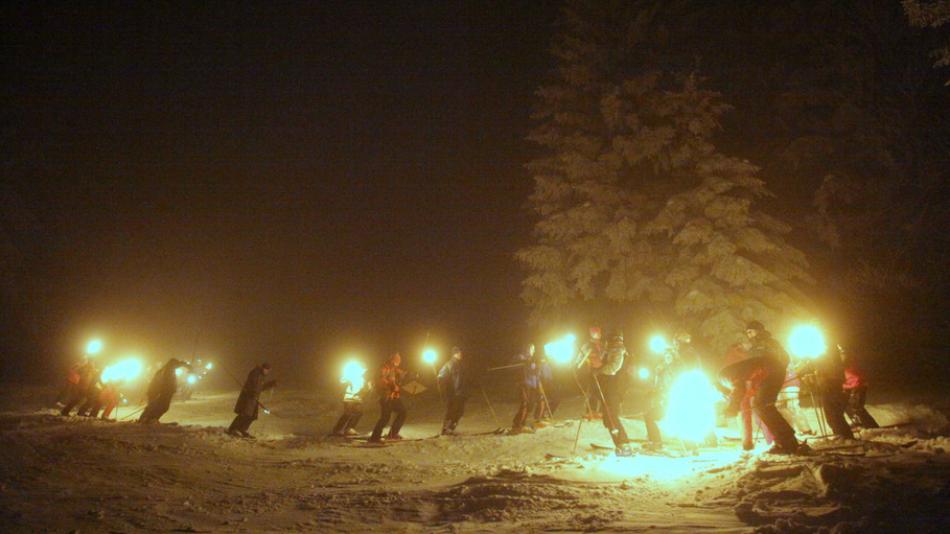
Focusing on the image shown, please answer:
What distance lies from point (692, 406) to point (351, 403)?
7887 millimetres

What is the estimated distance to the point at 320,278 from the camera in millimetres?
47156

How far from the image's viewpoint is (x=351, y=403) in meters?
14.1

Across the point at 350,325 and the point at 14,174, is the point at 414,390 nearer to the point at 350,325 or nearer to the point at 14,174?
the point at 14,174

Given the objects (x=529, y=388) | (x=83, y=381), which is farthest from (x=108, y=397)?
(x=529, y=388)

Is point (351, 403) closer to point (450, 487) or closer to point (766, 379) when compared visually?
point (450, 487)

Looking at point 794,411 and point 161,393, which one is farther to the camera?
point 161,393

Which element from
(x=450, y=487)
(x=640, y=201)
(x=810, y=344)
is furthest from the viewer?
(x=640, y=201)

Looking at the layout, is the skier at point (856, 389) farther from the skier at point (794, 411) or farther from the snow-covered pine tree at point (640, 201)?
the snow-covered pine tree at point (640, 201)

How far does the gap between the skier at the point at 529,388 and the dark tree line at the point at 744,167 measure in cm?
480

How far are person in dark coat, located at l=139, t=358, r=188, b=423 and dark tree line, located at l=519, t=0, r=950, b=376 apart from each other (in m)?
10.9

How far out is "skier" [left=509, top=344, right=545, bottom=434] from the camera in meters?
13.9

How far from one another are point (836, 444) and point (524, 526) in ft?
18.6

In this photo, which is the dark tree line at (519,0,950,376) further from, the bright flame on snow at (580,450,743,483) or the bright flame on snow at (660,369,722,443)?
the bright flame on snow at (580,450,743,483)

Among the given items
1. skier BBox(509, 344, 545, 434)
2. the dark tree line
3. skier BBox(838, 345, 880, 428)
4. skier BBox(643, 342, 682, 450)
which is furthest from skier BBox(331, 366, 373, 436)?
skier BBox(838, 345, 880, 428)
